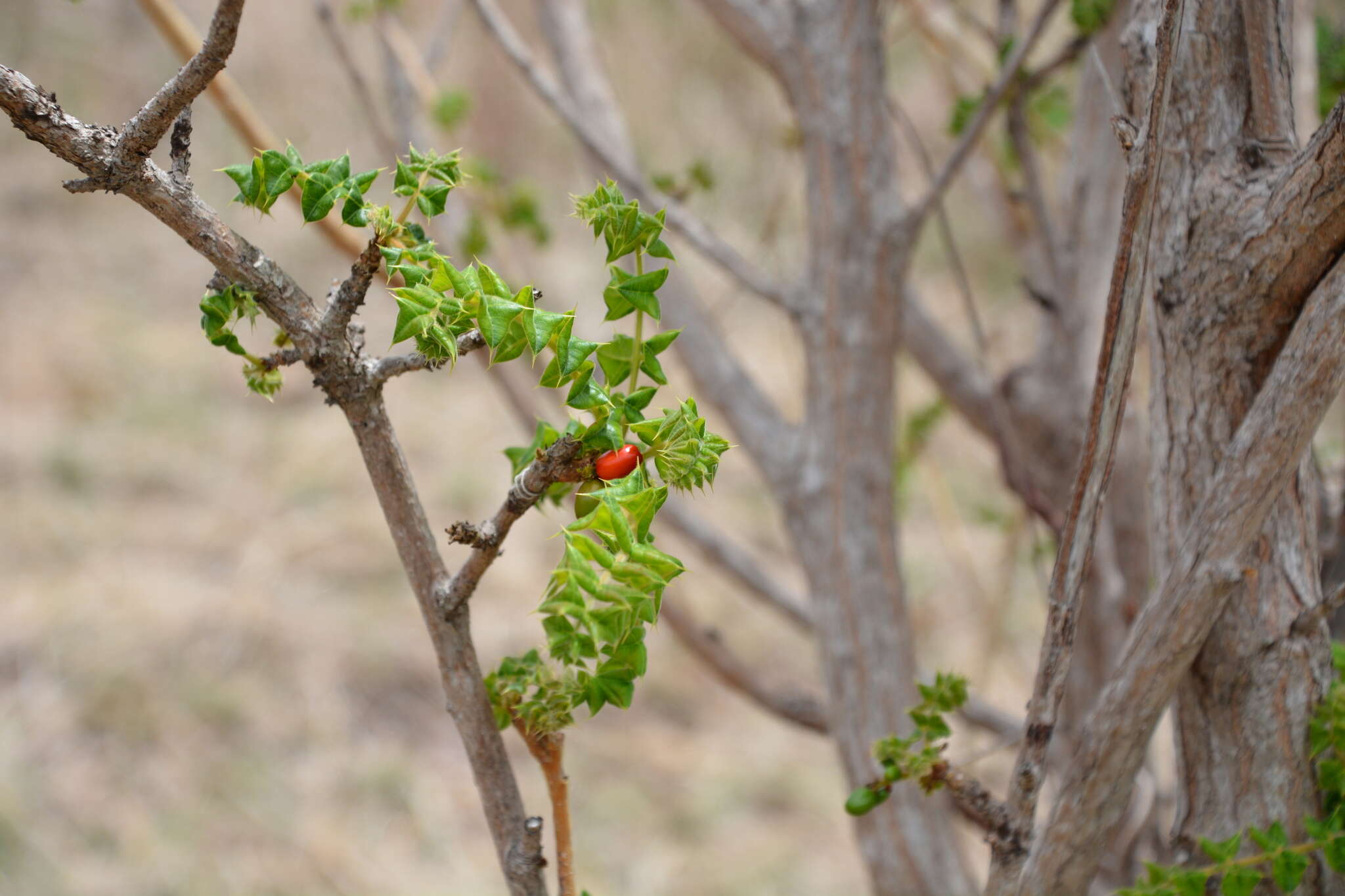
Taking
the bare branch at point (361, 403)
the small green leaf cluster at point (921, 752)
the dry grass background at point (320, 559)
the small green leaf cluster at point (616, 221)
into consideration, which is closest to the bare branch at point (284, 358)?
the bare branch at point (361, 403)

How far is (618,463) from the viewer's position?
0.34m

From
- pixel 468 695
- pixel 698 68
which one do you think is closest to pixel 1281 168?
pixel 468 695

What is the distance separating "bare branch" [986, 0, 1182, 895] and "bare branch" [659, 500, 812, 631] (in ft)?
1.79

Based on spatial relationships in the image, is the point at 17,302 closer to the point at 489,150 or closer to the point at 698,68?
the point at 489,150

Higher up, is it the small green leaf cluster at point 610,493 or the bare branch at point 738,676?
the bare branch at point 738,676

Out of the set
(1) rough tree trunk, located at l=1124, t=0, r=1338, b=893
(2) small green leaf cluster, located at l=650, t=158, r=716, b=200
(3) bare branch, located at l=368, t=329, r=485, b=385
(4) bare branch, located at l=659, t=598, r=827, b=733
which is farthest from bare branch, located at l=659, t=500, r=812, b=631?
(3) bare branch, located at l=368, t=329, r=485, b=385

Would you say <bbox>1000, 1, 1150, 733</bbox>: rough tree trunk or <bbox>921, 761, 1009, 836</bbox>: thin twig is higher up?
<bbox>1000, 1, 1150, 733</bbox>: rough tree trunk

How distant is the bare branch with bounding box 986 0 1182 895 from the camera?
0.38 meters

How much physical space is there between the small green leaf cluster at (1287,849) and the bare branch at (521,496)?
0.29 m

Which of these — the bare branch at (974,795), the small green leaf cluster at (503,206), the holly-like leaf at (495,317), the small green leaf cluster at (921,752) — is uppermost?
the small green leaf cluster at (503,206)

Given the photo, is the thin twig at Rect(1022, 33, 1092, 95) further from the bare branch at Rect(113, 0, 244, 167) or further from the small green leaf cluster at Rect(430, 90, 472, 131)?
the bare branch at Rect(113, 0, 244, 167)

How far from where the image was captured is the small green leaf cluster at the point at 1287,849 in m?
0.42

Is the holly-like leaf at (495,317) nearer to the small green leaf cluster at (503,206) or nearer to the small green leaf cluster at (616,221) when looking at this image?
the small green leaf cluster at (616,221)

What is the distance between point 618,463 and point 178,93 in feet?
0.58
